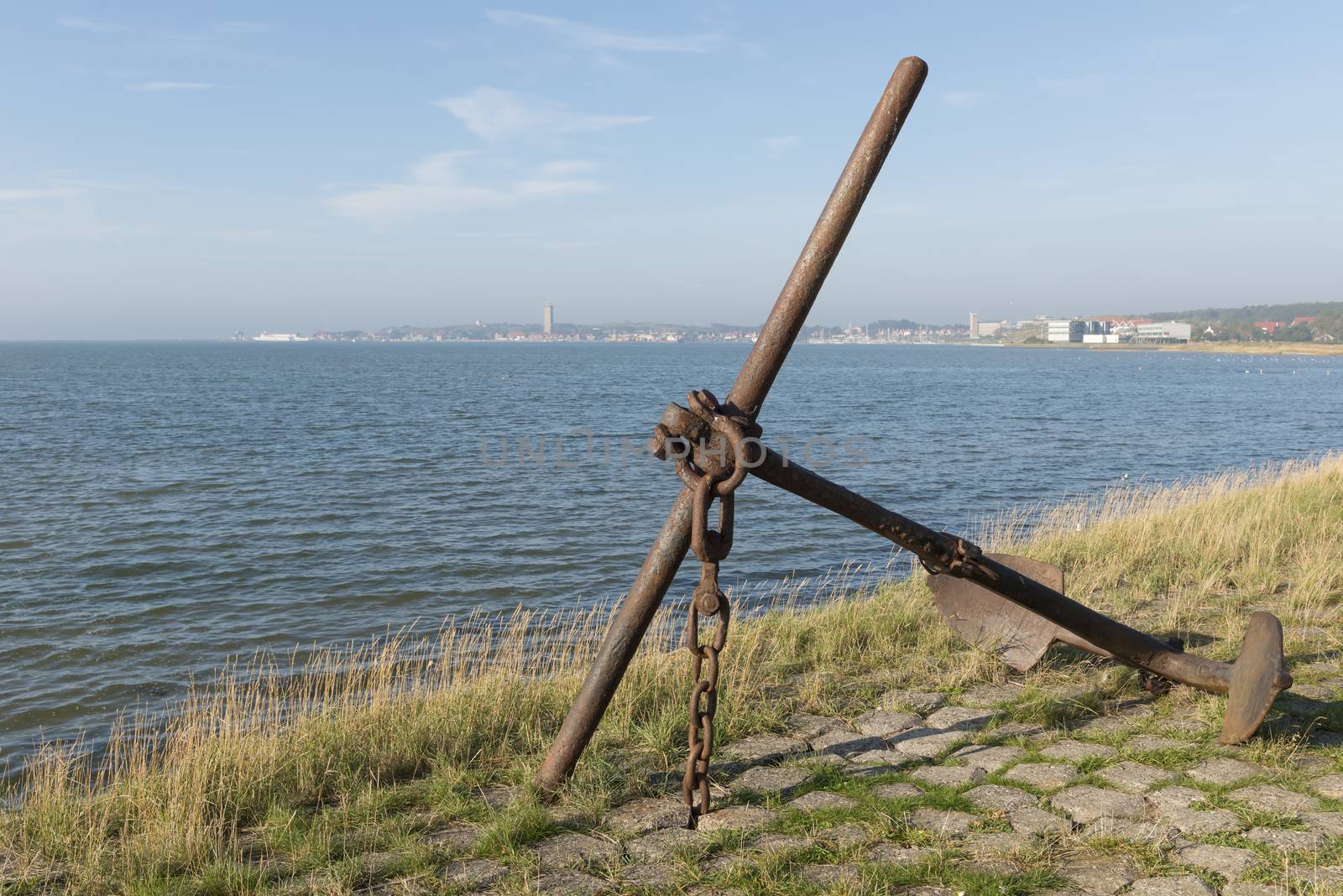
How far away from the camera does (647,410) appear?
1633 inches

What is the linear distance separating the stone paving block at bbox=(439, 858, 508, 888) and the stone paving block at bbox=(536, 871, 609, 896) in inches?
6.1

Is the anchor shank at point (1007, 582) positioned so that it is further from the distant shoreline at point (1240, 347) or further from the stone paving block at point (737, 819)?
the distant shoreline at point (1240, 347)

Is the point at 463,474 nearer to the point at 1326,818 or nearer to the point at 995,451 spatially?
the point at 995,451

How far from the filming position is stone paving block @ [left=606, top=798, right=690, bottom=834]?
3.50 metres

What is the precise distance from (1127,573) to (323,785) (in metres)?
6.14

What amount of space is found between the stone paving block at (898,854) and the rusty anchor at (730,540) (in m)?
0.65

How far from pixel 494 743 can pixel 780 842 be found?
155 centimetres

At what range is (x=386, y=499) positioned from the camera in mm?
18359

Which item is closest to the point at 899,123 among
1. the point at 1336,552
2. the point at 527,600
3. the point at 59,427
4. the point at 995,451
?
the point at 1336,552

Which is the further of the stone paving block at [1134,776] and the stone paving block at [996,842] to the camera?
the stone paving block at [1134,776]

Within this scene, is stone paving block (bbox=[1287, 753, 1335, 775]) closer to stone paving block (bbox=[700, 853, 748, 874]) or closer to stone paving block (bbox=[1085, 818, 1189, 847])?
stone paving block (bbox=[1085, 818, 1189, 847])

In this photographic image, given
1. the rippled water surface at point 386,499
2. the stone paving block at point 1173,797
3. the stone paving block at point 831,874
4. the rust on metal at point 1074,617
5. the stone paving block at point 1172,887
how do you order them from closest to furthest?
the stone paving block at point 1172,887 < the stone paving block at point 831,874 < the rust on metal at point 1074,617 < the stone paving block at point 1173,797 < the rippled water surface at point 386,499

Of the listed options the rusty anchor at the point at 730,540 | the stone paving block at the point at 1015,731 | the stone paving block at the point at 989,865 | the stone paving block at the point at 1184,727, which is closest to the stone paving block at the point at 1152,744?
the stone paving block at the point at 1184,727

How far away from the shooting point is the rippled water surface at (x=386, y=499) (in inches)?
402
